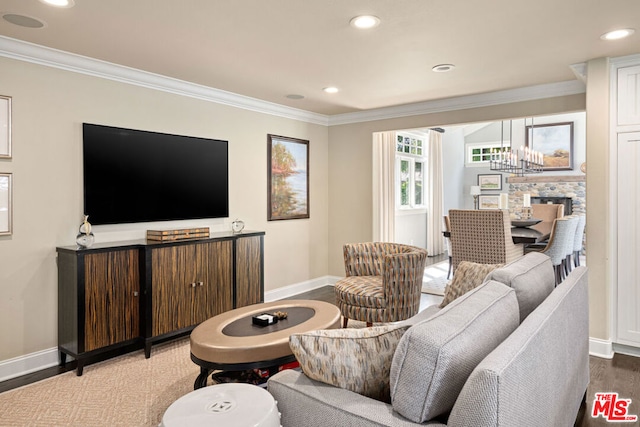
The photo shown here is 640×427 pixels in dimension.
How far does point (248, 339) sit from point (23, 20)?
2.46 metres

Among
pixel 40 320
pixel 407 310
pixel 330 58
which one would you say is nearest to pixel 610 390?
pixel 407 310

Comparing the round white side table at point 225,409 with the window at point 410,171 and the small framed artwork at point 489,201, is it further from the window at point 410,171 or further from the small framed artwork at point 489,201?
the small framed artwork at point 489,201

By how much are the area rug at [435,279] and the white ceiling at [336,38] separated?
2682 mm

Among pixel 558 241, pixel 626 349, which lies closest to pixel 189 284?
pixel 626 349

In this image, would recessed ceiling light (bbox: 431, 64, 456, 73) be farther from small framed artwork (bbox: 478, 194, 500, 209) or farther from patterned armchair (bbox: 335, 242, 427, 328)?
small framed artwork (bbox: 478, 194, 500, 209)

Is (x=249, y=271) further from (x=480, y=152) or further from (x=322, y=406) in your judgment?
(x=480, y=152)

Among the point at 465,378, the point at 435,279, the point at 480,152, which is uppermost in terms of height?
the point at 480,152

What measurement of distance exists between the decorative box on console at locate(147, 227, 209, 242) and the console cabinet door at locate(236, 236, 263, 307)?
1.49 feet

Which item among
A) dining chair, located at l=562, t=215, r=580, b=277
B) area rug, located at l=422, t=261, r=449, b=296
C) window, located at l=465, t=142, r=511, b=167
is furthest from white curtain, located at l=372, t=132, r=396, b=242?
window, located at l=465, t=142, r=511, b=167

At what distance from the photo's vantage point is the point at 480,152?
399 inches

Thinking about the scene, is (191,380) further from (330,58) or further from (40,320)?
(330,58)

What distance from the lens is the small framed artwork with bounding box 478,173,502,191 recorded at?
9.73 meters

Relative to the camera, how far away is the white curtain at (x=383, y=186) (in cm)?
564

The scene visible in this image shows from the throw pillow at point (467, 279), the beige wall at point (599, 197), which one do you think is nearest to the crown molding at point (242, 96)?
the beige wall at point (599, 197)
